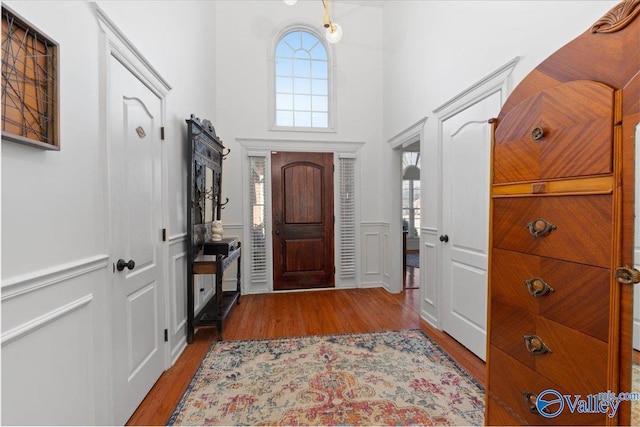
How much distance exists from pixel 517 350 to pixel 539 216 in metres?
0.58

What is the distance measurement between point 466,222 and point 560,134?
1.54 meters

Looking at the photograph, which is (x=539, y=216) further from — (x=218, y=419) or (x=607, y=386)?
(x=218, y=419)

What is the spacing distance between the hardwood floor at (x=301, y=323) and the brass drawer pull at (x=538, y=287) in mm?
1289

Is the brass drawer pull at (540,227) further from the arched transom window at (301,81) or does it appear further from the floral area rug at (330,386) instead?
the arched transom window at (301,81)

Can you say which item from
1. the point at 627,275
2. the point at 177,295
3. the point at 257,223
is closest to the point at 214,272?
the point at 177,295

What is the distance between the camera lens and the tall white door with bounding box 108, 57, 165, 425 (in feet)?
5.10

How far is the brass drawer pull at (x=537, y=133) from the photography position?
1.04m

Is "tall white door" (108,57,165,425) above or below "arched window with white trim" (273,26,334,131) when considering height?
below

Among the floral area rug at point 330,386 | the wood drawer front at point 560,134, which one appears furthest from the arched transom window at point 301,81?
the wood drawer front at point 560,134

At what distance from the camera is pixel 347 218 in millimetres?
4398

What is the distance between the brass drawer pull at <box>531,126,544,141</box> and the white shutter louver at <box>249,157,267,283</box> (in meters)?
3.53

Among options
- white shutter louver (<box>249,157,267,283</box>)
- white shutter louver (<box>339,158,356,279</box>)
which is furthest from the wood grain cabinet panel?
white shutter louver (<box>249,157,267,283</box>)

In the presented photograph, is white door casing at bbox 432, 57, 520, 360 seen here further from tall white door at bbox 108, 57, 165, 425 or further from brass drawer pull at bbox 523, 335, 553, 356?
tall white door at bbox 108, 57, 165, 425

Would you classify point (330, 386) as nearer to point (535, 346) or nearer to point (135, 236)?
point (535, 346)
